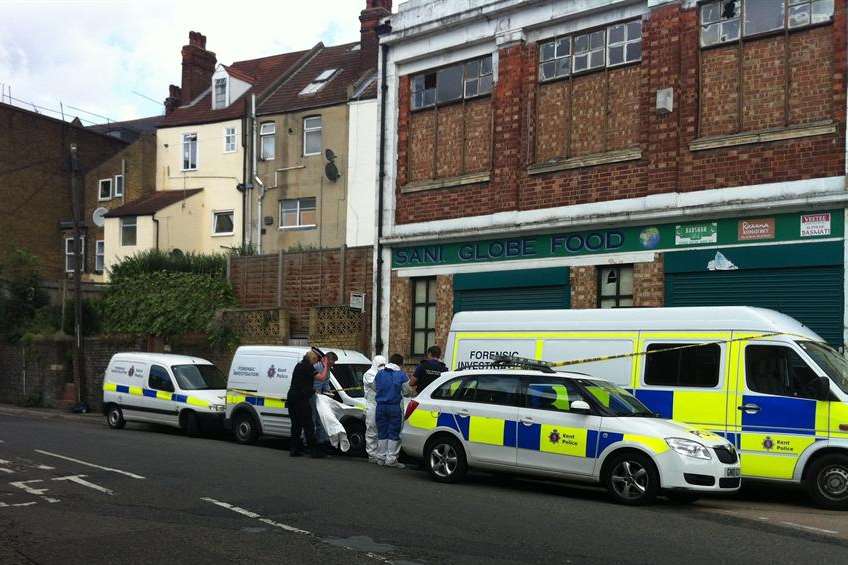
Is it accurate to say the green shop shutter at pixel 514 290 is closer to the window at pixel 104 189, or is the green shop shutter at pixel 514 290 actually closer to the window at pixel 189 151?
the window at pixel 189 151

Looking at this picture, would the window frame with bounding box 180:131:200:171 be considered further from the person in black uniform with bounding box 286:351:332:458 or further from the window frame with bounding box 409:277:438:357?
the person in black uniform with bounding box 286:351:332:458

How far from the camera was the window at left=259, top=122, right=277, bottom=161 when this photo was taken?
3706 cm

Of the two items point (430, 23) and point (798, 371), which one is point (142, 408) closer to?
point (430, 23)

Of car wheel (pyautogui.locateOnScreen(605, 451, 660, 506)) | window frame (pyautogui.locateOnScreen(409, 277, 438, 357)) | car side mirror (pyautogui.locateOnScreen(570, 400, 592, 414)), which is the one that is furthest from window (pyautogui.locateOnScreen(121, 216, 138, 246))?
car wheel (pyautogui.locateOnScreen(605, 451, 660, 506))

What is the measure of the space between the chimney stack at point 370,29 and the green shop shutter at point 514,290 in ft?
60.6

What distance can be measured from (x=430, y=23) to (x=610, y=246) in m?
6.90

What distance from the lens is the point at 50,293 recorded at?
109 ft

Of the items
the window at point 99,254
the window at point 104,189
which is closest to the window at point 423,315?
the window at point 99,254

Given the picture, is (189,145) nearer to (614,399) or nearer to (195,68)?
(195,68)

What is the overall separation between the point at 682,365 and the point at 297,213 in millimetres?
25283

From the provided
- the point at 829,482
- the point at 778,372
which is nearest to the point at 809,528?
the point at 829,482

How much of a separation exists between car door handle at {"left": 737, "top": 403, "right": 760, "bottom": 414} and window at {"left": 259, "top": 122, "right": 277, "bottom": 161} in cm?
2755

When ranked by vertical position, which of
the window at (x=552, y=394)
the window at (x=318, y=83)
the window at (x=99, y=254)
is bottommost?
the window at (x=552, y=394)

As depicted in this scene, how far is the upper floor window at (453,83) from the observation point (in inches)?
816
